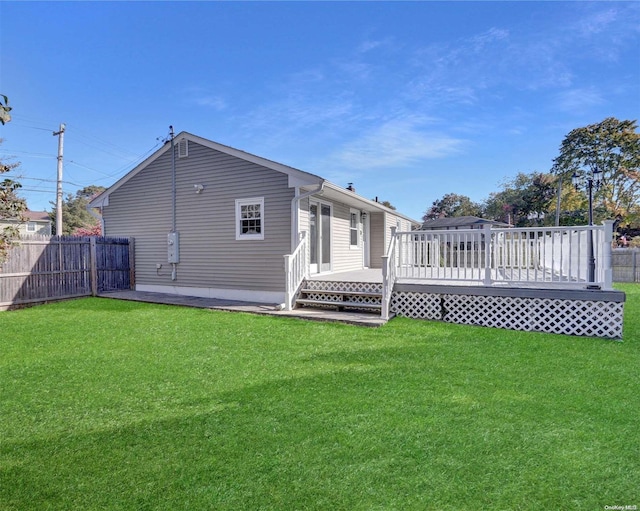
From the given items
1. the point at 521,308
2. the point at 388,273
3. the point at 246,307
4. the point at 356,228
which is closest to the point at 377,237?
the point at 356,228

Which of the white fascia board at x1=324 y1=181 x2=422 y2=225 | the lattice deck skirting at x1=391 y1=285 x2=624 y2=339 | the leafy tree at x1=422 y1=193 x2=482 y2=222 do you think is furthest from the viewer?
the leafy tree at x1=422 y1=193 x2=482 y2=222

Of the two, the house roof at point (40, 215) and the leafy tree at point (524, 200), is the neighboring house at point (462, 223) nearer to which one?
the leafy tree at point (524, 200)

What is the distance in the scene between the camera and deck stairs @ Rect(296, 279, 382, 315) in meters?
7.76

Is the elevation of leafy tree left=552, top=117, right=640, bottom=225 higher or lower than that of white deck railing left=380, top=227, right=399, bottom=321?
higher

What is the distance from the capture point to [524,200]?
115 ft

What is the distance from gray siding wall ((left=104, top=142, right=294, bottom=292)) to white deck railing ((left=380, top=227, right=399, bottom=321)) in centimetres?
267

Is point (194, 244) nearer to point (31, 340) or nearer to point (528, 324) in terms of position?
point (31, 340)

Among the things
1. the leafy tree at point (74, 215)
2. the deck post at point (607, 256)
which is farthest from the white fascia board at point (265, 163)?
the leafy tree at point (74, 215)

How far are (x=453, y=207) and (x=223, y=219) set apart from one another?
40945 mm

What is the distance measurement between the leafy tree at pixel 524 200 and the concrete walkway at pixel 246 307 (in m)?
25.3

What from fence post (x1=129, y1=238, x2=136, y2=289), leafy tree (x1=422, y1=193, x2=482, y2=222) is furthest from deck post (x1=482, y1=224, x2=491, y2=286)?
leafy tree (x1=422, y1=193, x2=482, y2=222)

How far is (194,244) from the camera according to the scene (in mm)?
10312

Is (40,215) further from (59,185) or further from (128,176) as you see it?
(128,176)

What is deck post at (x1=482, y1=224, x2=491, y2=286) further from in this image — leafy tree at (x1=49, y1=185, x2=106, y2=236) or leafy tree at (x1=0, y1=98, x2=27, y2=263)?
leafy tree at (x1=49, y1=185, x2=106, y2=236)
